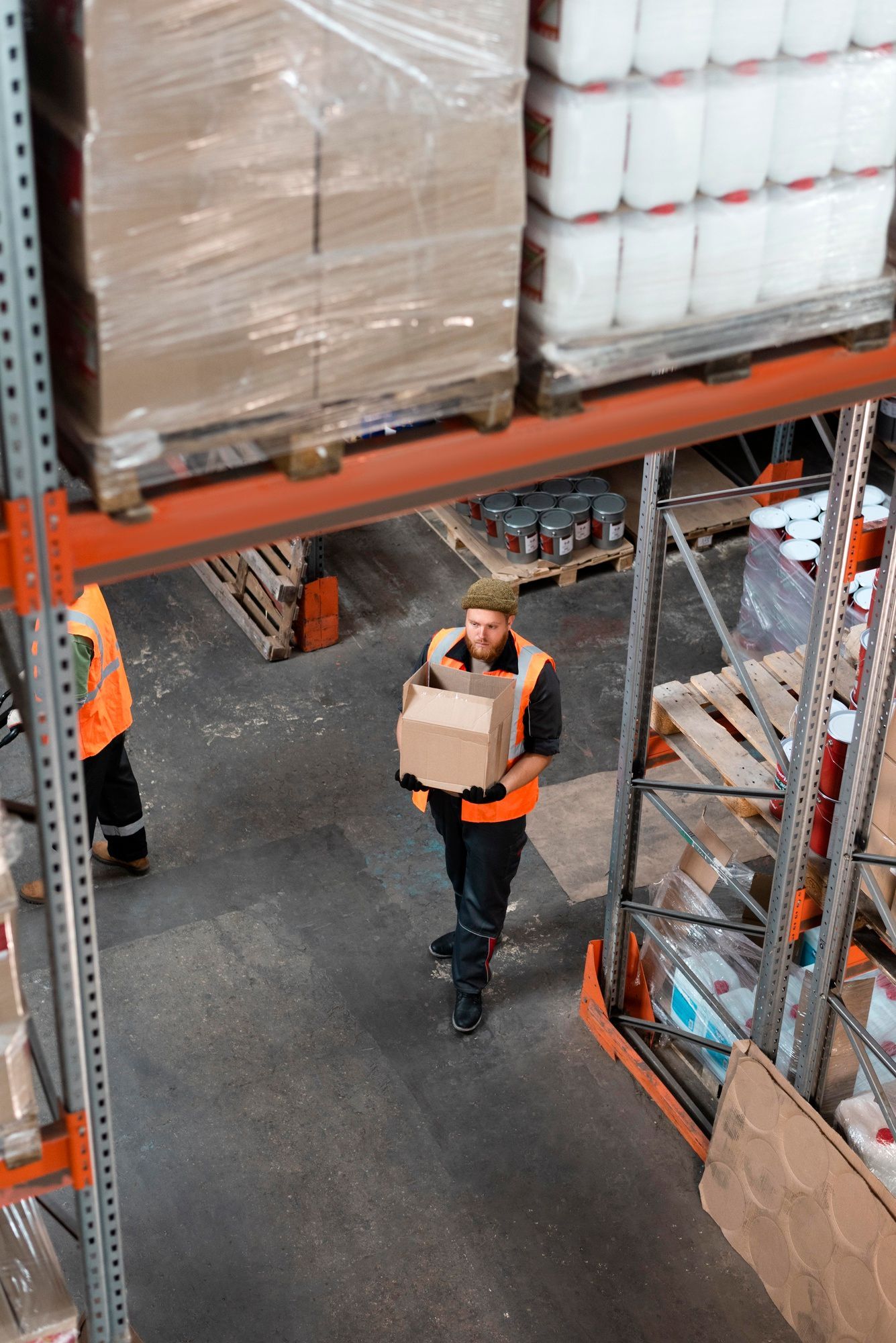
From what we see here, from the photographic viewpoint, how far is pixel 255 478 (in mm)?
2777

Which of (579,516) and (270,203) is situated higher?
(270,203)

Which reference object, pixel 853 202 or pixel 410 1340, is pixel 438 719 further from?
pixel 853 202

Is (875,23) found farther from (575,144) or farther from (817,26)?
(575,144)

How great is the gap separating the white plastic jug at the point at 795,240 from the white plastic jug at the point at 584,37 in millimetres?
526

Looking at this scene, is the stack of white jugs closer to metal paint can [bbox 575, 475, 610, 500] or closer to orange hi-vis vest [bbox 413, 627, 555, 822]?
orange hi-vis vest [bbox 413, 627, 555, 822]

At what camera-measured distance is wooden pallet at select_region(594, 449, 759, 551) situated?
9531 millimetres

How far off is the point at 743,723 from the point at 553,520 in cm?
351

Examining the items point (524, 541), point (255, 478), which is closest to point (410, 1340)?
point (255, 478)

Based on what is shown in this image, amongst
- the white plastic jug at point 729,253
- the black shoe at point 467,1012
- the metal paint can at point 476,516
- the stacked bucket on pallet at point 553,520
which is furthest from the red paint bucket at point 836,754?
the metal paint can at point 476,516

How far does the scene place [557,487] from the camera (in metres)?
9.38

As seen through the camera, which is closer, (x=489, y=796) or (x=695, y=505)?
(x=489, y=796)

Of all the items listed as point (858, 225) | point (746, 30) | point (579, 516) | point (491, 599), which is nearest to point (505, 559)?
point (579, 516)

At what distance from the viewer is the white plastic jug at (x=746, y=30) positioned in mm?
2807

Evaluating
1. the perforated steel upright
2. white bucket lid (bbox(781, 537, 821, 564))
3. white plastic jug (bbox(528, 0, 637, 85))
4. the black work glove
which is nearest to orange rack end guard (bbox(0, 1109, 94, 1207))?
the perforated steel upright
